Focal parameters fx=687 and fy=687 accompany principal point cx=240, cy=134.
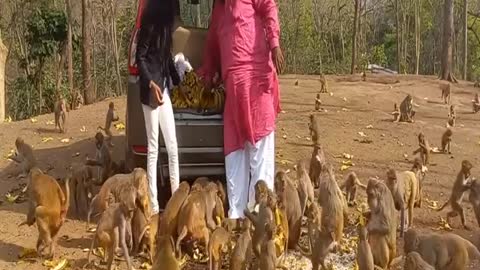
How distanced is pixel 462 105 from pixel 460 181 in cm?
1242

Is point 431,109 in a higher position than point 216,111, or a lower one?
lower

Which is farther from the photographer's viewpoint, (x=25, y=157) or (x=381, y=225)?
(x=25, y=157)

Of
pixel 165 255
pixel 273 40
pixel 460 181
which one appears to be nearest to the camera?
pixel 165 255

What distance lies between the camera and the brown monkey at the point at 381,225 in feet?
19.2

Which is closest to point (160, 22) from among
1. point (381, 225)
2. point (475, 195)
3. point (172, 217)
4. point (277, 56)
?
point (277, 56)

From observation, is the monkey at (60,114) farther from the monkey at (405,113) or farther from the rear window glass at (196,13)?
the monkey at (405,113)

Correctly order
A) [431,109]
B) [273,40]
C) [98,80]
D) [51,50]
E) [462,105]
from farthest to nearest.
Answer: [98,80] < [51,50] < [462,105] < [431,109] < [273,40]

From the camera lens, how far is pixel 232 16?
22.9 ft

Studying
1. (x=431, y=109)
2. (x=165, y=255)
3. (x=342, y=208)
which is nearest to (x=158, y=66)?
(x=342, y=208)

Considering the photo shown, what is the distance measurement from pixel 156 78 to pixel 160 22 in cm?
57

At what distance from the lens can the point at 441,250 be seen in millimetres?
5570

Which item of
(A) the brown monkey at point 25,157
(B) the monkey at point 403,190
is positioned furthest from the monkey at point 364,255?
(A) the brown monkey at point 25,157

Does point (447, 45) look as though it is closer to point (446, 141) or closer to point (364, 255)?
point (446, 141)

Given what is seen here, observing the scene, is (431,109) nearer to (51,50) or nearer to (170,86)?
(170,86)
